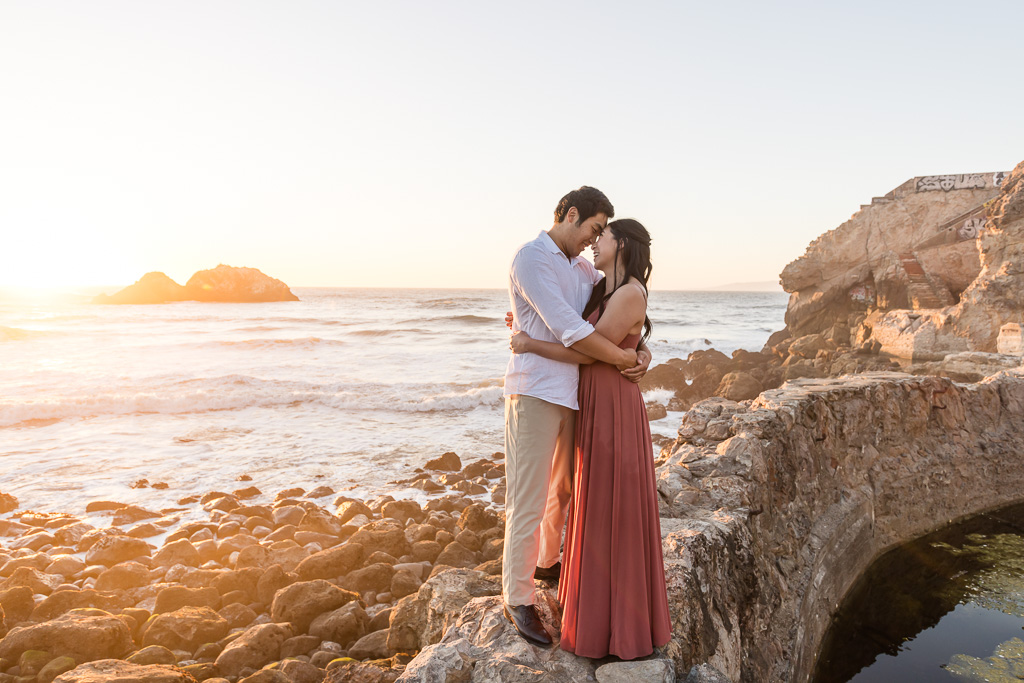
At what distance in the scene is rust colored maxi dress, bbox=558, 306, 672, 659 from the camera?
8.05 ft

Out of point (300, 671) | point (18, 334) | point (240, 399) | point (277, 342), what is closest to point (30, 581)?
point (300, 671)

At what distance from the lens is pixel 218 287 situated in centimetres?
6400

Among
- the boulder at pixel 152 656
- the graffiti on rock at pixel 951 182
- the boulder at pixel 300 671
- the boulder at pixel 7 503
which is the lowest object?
the boulder at pixel 7 503

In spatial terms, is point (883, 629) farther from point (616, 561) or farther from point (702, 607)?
point (616, 561)

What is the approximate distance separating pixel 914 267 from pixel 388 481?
23.7 metres

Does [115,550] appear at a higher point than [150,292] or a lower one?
lower

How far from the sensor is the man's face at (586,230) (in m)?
2.55

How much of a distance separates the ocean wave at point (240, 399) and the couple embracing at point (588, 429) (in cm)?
1298

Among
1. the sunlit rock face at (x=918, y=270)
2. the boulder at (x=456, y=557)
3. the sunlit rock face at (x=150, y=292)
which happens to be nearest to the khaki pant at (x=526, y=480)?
the boulder at (x=456, y=557)

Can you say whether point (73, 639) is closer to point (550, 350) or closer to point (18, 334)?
point (550, 350)

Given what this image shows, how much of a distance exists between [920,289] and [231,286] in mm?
66269

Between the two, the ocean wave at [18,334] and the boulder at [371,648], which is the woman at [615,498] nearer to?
the boulder at [371,648]

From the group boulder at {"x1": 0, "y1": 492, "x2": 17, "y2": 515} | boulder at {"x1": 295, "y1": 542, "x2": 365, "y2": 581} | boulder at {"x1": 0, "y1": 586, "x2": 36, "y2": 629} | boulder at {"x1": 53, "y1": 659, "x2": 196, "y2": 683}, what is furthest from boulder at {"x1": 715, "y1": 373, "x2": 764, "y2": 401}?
boulder at {"x1": 0, "y1": 492, "x2": 17, "y2": 515}

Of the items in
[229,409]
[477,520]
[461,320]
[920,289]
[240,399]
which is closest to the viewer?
[477,520]
